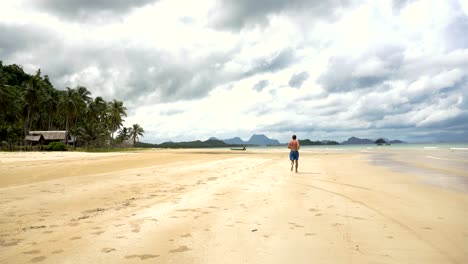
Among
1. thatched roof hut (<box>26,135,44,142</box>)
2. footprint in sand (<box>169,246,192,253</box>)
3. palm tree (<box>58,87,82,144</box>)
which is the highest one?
palm tree (<box>58,87,82,144</box>)

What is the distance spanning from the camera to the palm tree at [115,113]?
88125mm

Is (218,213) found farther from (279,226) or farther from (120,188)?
(120,188)

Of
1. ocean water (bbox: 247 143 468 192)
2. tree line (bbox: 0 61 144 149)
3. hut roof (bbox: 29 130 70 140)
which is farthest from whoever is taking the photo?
hut roof (bbox: 29 130 70 140)

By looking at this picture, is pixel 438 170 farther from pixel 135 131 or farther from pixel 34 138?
pixel 135 131

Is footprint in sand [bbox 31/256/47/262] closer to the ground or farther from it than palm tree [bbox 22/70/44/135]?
closer to the ground

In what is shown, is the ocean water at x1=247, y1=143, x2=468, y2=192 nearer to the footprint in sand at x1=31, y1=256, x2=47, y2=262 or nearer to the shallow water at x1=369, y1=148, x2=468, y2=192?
the shallow water at x1=369, y1=148, x2=468, y2=192

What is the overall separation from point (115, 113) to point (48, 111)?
1778 centimetres

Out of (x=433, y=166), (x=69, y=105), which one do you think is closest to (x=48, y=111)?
(x=69, y=105)

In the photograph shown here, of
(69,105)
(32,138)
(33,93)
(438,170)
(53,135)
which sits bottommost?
(438,170)

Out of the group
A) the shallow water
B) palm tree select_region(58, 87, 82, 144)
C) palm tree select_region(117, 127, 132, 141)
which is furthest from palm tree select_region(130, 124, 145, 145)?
the shallow water

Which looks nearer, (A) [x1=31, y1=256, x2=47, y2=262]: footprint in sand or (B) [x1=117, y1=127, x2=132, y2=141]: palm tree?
(A) [x1=31, y1=256, x2=47, y2=262]: footprint in sand

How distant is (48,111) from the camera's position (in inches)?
2918

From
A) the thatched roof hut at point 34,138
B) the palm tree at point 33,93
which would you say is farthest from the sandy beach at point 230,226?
the thatched roof hut at point 34,138

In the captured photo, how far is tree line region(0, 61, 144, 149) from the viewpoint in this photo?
186 feet
